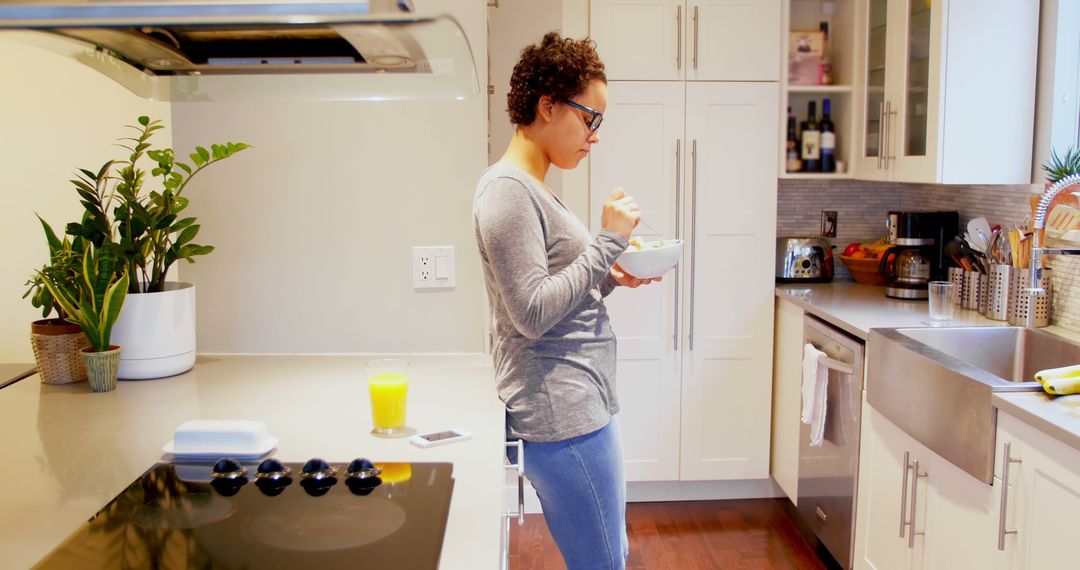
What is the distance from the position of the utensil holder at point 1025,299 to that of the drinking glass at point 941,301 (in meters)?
0.17

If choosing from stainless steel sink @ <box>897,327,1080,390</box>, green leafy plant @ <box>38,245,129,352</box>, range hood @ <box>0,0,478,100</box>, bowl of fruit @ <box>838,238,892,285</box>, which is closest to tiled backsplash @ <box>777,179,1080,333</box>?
bowl of fruit @ <box>838,238,892,285</box>

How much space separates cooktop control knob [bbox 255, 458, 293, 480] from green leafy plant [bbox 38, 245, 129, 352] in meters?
0.66

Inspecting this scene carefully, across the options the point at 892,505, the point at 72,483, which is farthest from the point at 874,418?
the point at 72,483

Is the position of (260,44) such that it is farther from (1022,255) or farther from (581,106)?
(1022,255)

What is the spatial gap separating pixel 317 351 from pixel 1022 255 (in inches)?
80.7

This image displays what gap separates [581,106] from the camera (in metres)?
1.81

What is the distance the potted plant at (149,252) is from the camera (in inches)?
74.9

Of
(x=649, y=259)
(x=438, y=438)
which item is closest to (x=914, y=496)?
(x=649, y=259)

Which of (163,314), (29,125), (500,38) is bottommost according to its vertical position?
(163,314)

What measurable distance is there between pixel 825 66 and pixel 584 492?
2542 mm

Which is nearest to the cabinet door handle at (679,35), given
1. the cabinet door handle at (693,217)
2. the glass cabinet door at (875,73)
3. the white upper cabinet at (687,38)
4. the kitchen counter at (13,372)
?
the white upper cabinet at (687,38)

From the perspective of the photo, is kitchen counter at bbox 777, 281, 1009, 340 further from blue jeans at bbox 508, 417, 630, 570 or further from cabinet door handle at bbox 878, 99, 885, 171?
blue jeans at bbox 508, 417, 630, 570

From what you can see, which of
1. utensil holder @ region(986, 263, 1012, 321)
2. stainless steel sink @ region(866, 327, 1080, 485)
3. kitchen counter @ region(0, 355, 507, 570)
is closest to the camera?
kitchen counter @ region(0, 355, 507, 570)

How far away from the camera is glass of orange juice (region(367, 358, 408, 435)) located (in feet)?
5.08
